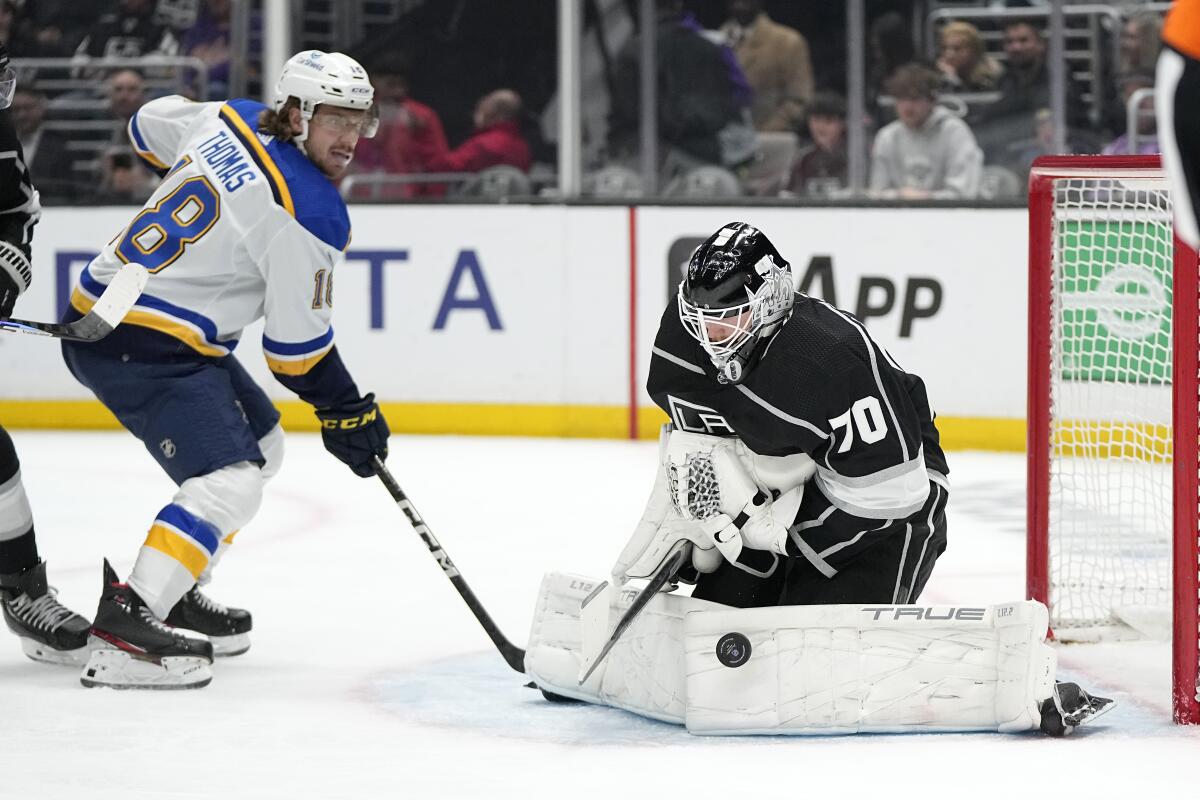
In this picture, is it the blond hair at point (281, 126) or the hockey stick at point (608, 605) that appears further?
the blond hair at point (281, 126)

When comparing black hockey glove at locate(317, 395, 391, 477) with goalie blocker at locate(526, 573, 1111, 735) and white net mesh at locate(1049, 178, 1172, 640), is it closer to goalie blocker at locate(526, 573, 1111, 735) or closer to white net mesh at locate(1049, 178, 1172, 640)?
goalie blocker at locate(526, 573, 1111, 735)

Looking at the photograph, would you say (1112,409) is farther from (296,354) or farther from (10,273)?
(10,273)

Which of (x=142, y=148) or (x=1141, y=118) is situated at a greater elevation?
(x=1141, y=118)

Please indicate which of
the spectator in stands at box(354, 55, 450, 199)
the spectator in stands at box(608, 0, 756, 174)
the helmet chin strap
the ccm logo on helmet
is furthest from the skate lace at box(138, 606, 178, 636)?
the spectator in stands at box(608, 0, 756, 174)

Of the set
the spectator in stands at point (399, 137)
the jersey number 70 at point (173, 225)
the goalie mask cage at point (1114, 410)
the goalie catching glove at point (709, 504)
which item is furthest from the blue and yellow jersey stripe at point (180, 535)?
the spectator in stands at point (399, 137)

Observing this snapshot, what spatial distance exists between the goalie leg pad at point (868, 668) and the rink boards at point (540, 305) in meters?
3.40

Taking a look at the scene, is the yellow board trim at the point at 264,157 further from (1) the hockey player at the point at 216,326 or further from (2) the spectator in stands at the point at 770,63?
(2) the spectator in stands at the point at 770,63

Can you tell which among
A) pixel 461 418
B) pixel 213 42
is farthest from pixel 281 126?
pixel 213 42

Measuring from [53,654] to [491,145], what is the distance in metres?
3.86

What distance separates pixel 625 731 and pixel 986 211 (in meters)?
3.62

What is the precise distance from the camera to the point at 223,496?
3.06m

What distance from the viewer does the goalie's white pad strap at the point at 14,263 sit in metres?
3.23

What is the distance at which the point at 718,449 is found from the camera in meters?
2.73

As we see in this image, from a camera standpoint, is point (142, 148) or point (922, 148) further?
point (922, 148)
